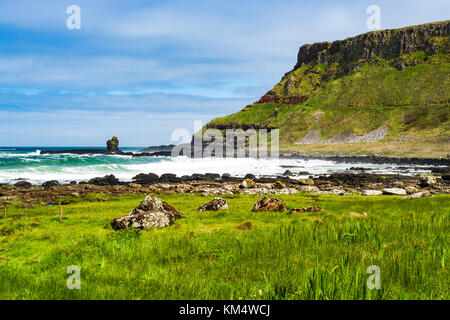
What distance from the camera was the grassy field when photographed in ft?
20.2

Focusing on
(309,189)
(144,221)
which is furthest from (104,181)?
(144,221)

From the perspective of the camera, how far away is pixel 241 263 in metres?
8.36

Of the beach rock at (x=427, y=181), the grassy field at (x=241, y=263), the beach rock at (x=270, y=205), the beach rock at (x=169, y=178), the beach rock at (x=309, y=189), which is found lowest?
the beach rock at (x=309, y=189)

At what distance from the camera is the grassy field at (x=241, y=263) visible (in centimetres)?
Result: 616

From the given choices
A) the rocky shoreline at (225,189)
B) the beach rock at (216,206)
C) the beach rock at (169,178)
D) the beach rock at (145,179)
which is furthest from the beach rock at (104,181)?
the beach rock at (216,206)

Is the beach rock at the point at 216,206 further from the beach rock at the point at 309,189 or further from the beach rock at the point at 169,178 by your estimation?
the beach rock at the point at 169,178

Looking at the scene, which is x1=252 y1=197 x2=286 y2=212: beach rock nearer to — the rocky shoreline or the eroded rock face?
the eroded rock face

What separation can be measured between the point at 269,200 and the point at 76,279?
15.2 m

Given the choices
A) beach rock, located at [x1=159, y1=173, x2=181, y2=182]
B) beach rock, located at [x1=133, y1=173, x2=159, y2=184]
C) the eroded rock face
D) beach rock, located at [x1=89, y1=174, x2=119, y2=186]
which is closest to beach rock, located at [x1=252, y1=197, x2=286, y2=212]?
the eroded rock face

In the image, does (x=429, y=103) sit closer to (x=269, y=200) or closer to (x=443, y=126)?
(x=443, y=126)

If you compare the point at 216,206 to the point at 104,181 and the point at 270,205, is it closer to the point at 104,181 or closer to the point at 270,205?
the point at 270,205

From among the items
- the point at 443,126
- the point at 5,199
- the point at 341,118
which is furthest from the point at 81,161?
the point at 341,118

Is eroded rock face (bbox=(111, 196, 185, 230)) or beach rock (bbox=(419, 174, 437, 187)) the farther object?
beach rock (bbox=(419, 174, 437, 187))

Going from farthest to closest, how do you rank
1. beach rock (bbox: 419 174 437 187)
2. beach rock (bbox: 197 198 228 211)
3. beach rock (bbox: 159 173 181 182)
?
beach rock (bbox: 159 173 181 182) → beach rock (bbox: 419 174 437 187) → beach rock (bbox: 197 198 228 211)
